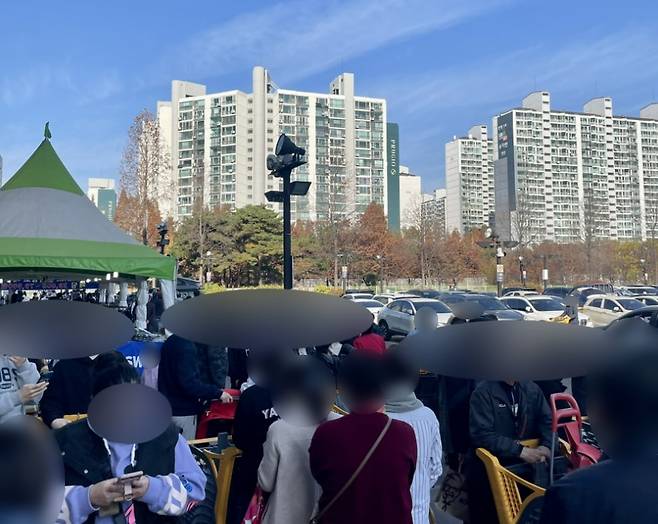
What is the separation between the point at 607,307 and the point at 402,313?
26.1 ft

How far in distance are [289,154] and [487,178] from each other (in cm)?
13483

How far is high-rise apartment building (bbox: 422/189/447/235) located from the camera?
61.1m

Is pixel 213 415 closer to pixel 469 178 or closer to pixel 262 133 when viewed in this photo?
pixel 262 133

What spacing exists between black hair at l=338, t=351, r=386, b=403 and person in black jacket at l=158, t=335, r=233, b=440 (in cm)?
279

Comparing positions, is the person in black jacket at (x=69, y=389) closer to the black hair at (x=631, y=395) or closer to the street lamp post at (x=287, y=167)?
the black hair at (x=631, y=395)

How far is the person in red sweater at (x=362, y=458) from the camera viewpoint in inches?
92.7

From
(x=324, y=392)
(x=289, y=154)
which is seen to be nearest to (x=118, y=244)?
(x=289, y=154)

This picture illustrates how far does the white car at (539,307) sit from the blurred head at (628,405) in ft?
64.9

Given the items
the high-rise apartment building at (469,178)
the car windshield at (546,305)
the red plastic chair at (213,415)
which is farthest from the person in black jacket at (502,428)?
the high-rise apartment building at (469,178)

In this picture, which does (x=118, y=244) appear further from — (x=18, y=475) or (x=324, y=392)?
(x=18, y=475)

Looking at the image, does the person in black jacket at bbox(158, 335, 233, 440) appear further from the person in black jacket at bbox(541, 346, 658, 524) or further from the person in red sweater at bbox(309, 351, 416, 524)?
the person in black jacket at bbox(541, 346, 658, 524)

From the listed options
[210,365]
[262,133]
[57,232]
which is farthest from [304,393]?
[262,133]

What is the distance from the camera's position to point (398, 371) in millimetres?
2410

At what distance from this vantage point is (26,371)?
4.09 m
